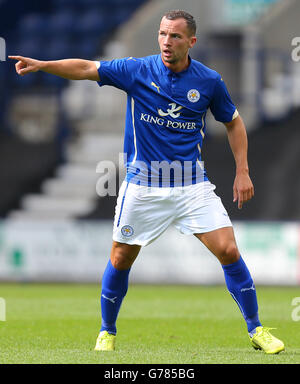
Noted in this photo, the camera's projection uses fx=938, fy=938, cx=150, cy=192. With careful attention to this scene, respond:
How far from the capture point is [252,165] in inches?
588

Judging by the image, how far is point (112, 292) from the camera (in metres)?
5.99

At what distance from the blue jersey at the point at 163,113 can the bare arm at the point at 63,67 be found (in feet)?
0.25

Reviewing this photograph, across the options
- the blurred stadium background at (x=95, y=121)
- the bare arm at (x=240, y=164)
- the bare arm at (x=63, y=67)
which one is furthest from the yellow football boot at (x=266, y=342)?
the blurred stadium background at (x=95, y=121)

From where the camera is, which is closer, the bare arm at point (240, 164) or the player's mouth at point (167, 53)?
the player's mouth at point (167, 53)

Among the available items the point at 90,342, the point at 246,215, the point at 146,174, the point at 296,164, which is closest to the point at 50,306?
the point at 90,342

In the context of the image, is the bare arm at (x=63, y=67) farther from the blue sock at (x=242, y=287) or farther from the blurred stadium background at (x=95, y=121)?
the blurred stadium background at (x=95, y=121)

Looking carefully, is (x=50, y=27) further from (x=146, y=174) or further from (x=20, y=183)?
(x=146, y=174)

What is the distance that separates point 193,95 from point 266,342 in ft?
5.21

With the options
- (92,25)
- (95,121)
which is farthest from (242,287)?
(92,25)

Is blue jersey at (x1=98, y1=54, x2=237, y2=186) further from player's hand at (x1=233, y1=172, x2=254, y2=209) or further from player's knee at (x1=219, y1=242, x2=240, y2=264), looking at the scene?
player's knee at (x1=219, y1=242, x2=240, y2=264)

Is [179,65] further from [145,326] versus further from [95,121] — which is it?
[95,121]

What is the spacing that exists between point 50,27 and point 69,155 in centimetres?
344

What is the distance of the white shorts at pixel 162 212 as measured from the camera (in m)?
5.83

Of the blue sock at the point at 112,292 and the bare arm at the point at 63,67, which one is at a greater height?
the bare arm at the point at 63,67
